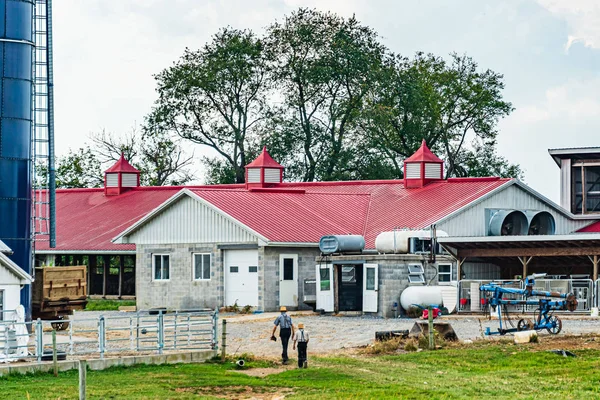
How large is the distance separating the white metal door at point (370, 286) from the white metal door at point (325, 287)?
1503 mm

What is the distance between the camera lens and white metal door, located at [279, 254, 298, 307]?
145 ft

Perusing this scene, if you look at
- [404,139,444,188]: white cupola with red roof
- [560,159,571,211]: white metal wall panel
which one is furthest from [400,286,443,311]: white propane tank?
[560,159,571,211]: white metal wall panel

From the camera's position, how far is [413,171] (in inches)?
2048

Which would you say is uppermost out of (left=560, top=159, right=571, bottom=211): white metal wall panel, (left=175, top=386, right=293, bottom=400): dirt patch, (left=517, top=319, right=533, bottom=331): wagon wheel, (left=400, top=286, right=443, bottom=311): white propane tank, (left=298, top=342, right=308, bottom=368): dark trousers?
(left=560, top=159, right=571, bottom=211): white metal wall panel

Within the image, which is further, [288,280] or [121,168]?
[121,168]

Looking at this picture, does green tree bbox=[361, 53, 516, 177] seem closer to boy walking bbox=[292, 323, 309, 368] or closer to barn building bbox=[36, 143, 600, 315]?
barn building bbox=[36, 143, 600, 315]

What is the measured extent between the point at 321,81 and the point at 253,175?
17.0 metres

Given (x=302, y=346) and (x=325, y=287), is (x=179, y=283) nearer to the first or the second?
(x=325, y=287)

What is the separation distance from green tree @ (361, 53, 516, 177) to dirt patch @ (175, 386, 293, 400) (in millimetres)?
45479

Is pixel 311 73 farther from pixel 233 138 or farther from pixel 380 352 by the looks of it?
pixel 380 352

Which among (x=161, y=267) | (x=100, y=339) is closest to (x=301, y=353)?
(x=100, y=339)

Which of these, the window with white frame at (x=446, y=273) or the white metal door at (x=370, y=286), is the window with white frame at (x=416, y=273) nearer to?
the white metal door at (x=370, y=286)

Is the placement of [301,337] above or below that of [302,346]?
above

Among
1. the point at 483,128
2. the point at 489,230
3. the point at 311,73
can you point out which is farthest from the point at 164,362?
the point at 483,128
